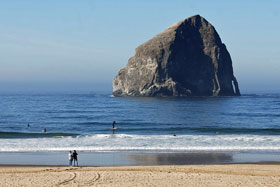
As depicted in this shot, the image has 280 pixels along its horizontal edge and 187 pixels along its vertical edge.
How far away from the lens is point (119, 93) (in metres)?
155

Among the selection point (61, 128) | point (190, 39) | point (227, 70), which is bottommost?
point (61, 128)

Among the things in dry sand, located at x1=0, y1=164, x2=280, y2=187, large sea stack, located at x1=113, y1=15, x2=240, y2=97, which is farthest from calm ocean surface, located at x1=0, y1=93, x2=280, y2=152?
large sea stack, located at x1=113, y1=15, x2=240, y2=97

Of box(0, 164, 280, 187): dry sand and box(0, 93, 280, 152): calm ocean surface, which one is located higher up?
box(0, 164, 280, 187): dry sand

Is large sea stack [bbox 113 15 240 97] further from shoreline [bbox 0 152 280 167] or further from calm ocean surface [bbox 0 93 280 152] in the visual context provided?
shoreline [bbox 0 152 280 167]

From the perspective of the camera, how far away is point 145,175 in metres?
20.9

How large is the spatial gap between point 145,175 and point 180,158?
7.02m

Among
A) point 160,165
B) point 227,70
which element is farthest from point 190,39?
point 160,165

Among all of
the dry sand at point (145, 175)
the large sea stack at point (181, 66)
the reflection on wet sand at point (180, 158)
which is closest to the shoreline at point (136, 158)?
the reflection on wet sand at point (180, 158)

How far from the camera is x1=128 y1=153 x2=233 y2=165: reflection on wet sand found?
25844 mm

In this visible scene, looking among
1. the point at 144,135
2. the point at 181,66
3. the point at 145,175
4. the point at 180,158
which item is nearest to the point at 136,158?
the point at 180,158

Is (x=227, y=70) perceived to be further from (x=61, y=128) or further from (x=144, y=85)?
(x=61, y=128)

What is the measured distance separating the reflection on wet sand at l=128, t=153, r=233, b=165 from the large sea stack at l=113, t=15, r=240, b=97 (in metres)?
114

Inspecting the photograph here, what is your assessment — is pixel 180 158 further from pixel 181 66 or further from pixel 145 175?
pixel 181 66

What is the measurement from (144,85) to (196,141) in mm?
108435
